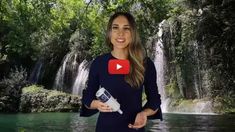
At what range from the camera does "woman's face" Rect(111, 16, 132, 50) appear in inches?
113

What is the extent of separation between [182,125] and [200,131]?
257cm

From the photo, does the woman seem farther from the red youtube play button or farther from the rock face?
the rock face

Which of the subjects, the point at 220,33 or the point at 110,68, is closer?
the point at 110,68

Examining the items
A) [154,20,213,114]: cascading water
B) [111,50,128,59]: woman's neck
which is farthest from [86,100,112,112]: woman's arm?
[154,20,213,114]: cascading water

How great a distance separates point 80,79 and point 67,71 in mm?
1717

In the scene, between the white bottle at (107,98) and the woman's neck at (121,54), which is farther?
the woman's neck at (121,54)

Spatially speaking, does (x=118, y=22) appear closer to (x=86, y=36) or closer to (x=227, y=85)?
(x=227, y=85)

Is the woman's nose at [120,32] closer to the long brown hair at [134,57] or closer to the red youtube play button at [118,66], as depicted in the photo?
the long brown hair at [134,57]

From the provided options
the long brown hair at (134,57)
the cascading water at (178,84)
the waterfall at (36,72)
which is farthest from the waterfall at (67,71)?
the long brown hair at (134,57)

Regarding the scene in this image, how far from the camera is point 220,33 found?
36.2ft

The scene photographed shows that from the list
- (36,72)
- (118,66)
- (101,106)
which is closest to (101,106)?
(101,106)

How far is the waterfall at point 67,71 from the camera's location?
3969 centimetres

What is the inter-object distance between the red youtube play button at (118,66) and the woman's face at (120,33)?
134 mm

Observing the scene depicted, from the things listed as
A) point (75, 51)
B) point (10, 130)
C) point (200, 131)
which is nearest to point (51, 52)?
point (75, 51)
